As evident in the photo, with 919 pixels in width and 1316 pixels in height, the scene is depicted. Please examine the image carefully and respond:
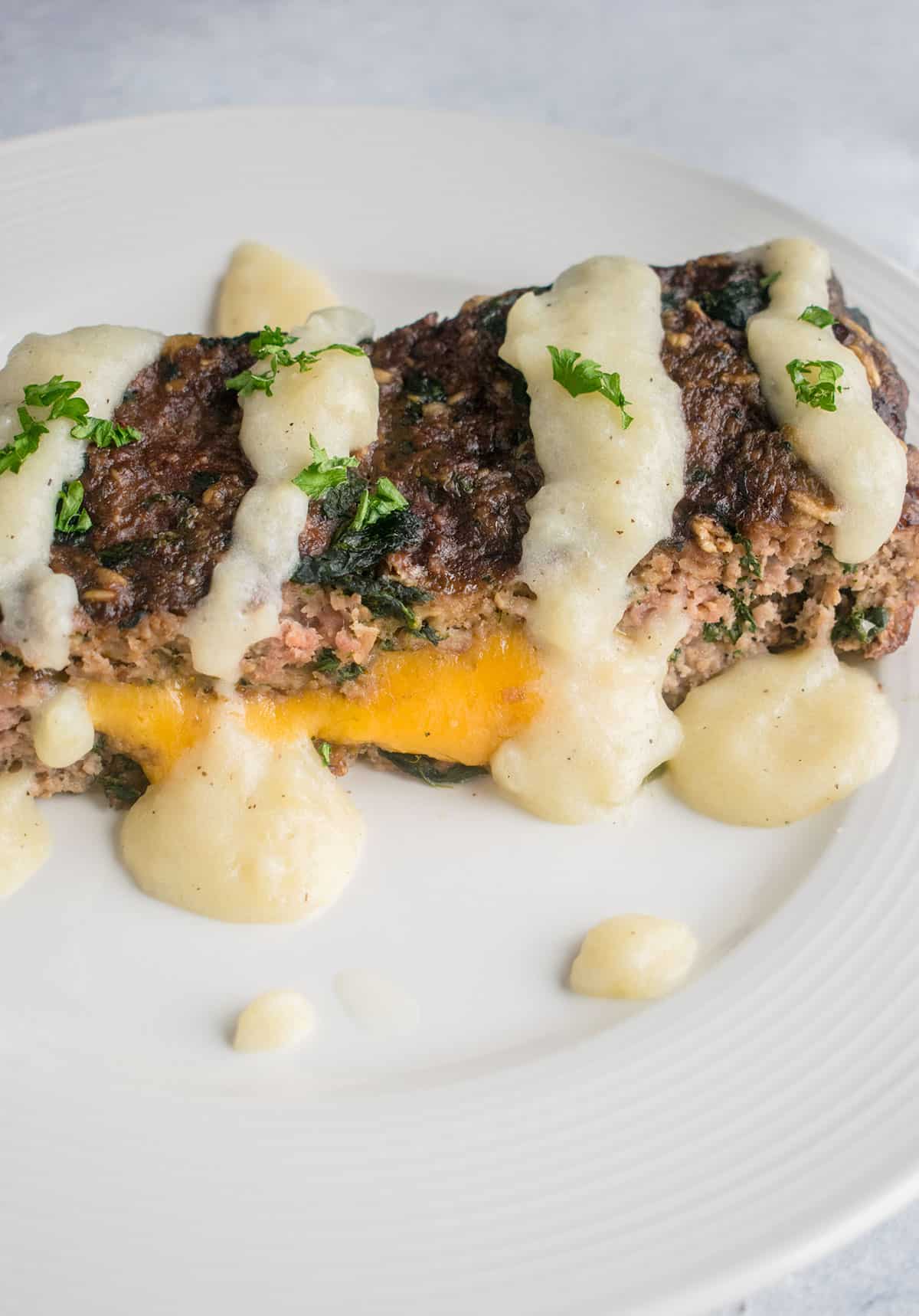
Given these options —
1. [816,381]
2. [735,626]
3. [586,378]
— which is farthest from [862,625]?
[586,378]

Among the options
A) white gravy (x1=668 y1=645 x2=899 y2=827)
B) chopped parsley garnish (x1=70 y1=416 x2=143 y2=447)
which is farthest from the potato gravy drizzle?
chopped parsley garnish (x1=70 y1=416 x2=143 y2=447)

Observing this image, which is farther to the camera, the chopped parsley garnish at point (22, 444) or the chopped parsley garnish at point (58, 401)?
the chopped parsley garnish at point (58, 401)

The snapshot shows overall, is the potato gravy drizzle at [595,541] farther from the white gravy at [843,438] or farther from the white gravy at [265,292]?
the white gravy at [265,292]

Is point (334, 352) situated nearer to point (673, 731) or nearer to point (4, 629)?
point (4, 629)

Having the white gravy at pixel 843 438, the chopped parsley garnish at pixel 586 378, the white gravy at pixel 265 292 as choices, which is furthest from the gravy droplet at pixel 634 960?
the white gravy at pixel 265 292

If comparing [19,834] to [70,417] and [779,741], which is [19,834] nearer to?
[70,417]

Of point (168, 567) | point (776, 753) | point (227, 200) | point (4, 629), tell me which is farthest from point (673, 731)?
point (227, 200)
